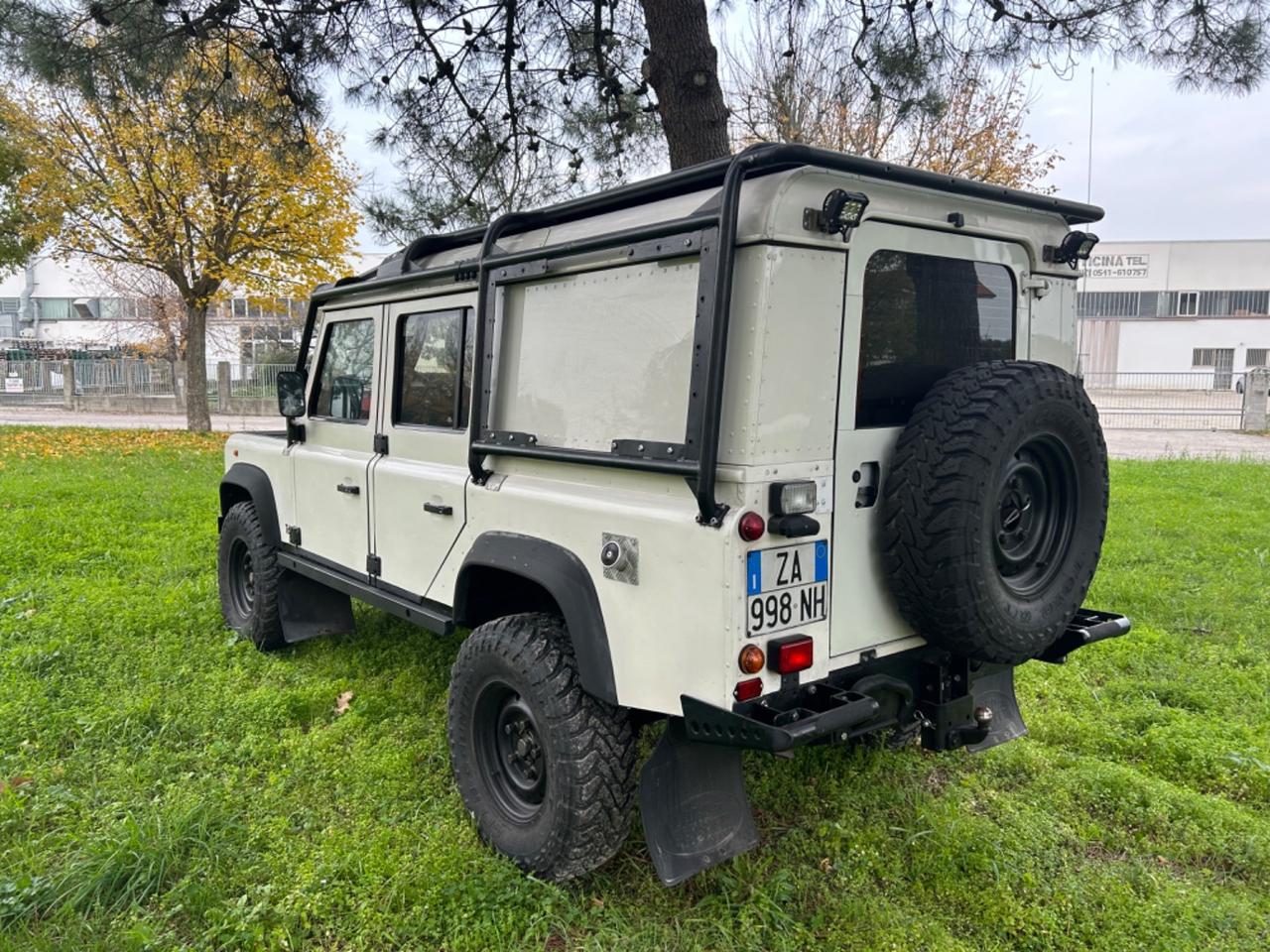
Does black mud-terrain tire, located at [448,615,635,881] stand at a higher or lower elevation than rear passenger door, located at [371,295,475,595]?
lower

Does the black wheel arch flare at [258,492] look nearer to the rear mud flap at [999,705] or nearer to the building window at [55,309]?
the rear mud flap at [999,705]

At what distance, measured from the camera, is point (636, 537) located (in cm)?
268

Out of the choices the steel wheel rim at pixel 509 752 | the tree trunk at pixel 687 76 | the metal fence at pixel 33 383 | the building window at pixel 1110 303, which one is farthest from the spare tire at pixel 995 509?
the building window at pixel 1110 303

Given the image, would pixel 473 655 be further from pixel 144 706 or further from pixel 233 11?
pixel 233 11

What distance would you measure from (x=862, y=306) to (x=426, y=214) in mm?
5029

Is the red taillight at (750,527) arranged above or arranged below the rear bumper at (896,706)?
above

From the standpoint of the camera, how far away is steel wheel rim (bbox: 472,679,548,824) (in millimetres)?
3127

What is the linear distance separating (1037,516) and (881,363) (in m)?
0.80

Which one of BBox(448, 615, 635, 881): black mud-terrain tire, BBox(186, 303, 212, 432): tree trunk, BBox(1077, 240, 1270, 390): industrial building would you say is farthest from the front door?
BBox(1077, 240, 1270, 390): industrial building

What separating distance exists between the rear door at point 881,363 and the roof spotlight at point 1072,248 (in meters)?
0.35

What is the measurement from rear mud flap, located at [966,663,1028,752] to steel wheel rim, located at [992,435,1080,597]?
58 centimetres

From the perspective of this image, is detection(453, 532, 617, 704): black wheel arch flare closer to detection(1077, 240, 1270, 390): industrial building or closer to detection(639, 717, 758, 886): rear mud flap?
detection(639, 717, 758, 886): rear mud flap

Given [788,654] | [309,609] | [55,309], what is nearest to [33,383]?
[55,309]

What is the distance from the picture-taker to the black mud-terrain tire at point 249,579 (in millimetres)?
4988
